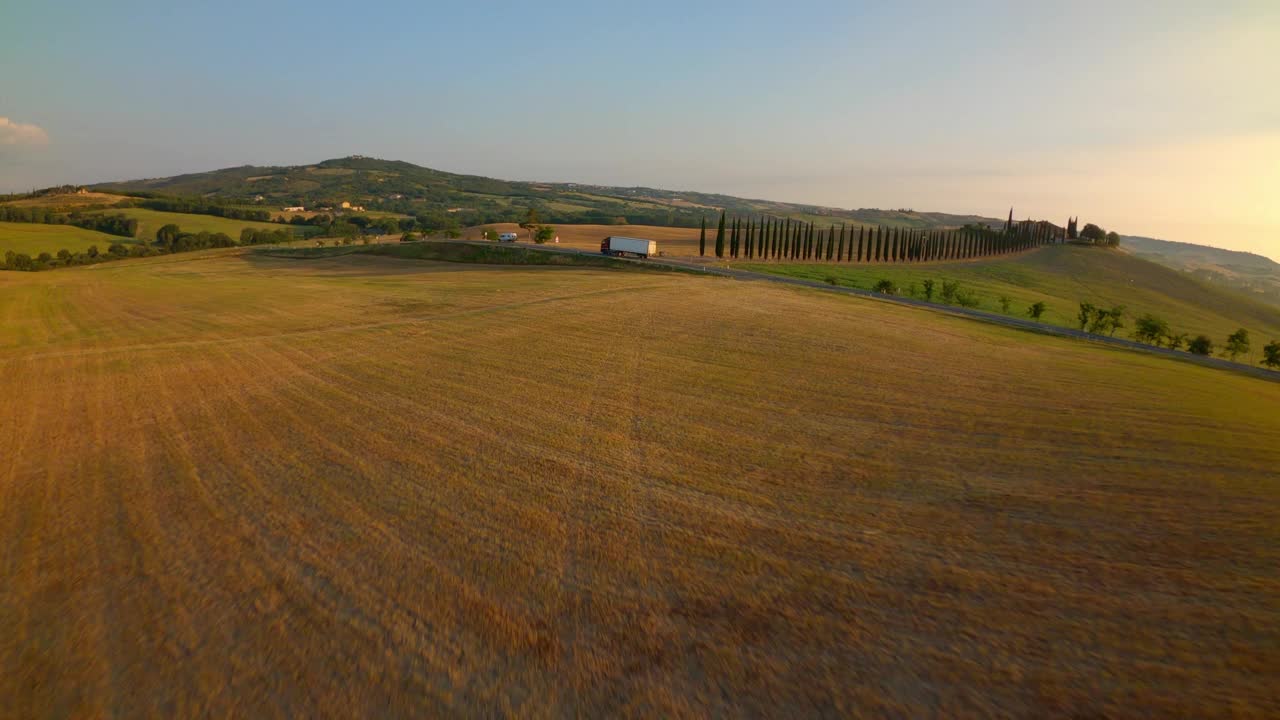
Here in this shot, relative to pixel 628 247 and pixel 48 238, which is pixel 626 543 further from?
pixel 48 238

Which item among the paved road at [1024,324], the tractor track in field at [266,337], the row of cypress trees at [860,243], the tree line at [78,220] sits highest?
the row of cypress trees at [860,243]

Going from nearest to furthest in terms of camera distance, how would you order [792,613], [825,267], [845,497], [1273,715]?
[1273,715] → [792,613] → [845,497] → [825,267]

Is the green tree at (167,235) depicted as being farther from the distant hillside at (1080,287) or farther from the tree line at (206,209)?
the distant hillside at (1080,287)

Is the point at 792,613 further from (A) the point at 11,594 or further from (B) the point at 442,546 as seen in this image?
(A) the point at 11,594

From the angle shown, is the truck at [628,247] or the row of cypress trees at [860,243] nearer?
the truck at [628,247]

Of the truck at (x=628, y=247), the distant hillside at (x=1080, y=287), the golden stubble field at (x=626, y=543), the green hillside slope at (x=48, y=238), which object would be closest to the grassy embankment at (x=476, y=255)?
the truck at (x=628, y=247)

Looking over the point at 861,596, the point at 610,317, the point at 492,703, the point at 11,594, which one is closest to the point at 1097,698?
the point at 861,596

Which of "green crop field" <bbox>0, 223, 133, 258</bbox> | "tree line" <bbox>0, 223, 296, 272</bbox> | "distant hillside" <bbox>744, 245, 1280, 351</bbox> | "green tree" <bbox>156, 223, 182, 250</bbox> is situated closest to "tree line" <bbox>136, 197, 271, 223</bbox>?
"tree line" <bbox>0, 223, 296, 272</bbox>
